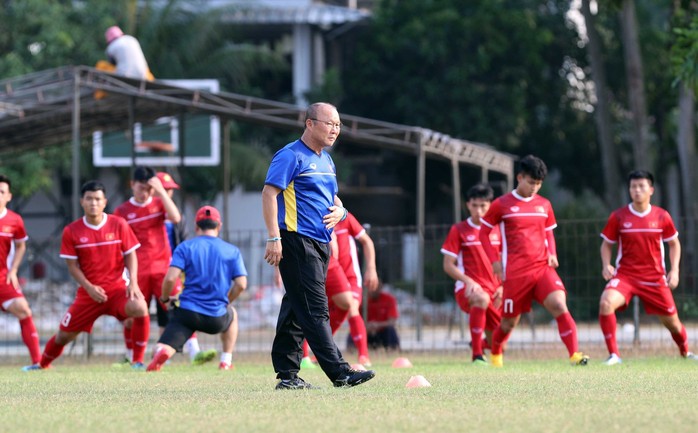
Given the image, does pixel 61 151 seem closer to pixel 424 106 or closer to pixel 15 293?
pixel 424 106

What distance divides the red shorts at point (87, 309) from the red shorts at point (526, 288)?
13.0 ft

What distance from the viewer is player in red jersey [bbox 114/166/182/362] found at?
15.5 m

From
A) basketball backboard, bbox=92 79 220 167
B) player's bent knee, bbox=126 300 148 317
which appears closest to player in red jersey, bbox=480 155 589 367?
player's bent knee, bbox=126 300 148 317

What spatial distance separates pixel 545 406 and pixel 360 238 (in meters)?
6.69

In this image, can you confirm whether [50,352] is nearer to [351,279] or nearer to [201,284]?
[201,284]

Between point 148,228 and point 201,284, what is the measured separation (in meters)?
2.43

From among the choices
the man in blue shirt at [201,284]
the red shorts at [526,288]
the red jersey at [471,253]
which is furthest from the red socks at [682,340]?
the man in blue shirt at [201,284]

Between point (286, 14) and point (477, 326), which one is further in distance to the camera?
point (286, 14)

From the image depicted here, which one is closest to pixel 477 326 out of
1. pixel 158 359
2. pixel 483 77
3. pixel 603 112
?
pixel 158 359

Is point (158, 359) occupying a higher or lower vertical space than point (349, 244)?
lower

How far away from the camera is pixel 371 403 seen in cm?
845

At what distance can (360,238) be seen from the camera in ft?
48.3

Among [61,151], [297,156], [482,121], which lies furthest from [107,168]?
[297,156]

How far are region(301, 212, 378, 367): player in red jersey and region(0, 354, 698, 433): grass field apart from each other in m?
2.06
